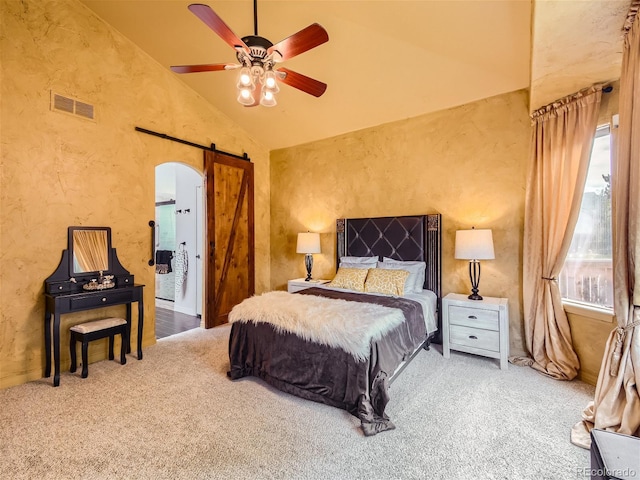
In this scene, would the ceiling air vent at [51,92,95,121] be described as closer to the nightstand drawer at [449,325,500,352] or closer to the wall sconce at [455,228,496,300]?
the wall sconce at [455,228,496,300]

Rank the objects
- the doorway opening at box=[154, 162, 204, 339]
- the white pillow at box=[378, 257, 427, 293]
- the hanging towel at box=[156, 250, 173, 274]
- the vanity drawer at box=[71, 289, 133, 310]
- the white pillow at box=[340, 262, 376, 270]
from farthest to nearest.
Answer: the hanging towel at box=[156, 250, 173, 274]
the doorway opening at box=[154, 162, 204, 339]
the white pillow at box=[340, 262, 376, 270]
the white pillow at box=[378, 257, 427, 293]
the vanity drawer at box=[71, 289, 133, 310]

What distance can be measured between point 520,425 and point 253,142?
505 cm

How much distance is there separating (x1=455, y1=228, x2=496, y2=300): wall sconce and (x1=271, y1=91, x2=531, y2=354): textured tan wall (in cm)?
34

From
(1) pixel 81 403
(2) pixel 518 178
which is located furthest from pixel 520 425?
(1) pixel 81 403

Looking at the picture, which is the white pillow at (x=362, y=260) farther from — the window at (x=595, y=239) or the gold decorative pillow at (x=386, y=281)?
the window at (x=595, y=239)

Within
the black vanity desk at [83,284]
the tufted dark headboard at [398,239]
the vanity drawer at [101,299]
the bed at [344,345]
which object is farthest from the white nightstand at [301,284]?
the vanity drawer at [101,299]

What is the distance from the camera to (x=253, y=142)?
5.15 metres

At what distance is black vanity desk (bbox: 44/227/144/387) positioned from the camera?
2753 mm

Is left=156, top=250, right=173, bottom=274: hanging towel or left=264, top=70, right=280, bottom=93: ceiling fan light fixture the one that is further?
left=156, top=250, right=173, bottom=274: hanging towel

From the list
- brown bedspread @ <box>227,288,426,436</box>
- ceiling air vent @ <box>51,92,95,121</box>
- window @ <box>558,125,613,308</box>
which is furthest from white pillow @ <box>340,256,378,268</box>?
ceiling air vent @ <box>51,92,95,121</box>

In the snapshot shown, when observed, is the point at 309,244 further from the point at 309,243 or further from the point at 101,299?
the point at 101,299

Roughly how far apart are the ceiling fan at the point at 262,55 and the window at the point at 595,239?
2596 mm

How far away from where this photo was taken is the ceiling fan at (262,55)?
1891mm

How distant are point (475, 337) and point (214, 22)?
3.51 m
